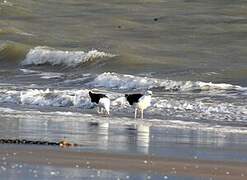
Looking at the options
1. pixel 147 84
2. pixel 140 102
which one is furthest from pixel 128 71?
pixel 140 102

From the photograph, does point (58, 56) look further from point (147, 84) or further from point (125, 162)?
point (125, 162)

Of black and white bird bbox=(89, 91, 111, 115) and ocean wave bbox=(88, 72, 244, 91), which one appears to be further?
ocean wave bbox=(88, 72, 244, 91)

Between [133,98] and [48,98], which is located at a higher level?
[48,98]

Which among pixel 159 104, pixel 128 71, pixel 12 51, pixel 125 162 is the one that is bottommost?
pixel 125 162

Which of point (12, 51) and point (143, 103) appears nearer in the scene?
point (143, 103)

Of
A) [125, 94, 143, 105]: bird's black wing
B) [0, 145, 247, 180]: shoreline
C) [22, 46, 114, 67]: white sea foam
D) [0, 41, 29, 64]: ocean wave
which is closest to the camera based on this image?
[0, 145, 247, 180]: shoreline

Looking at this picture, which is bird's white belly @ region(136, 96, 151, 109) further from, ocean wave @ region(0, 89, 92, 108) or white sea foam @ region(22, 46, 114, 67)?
white sea foam @ region(22, 46, 114, 67)

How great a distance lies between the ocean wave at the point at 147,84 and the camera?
26.1 m

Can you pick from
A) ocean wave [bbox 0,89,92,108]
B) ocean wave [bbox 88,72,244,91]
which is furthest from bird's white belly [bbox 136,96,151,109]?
ocean wave [bbox 88,72,244,91]

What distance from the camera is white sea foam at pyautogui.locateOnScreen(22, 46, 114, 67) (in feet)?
123

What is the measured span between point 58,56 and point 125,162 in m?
27.9

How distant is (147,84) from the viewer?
28.0 meters

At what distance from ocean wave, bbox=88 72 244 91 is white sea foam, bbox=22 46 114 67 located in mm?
7394

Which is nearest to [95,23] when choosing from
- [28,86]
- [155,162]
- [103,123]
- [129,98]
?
[28,86]
